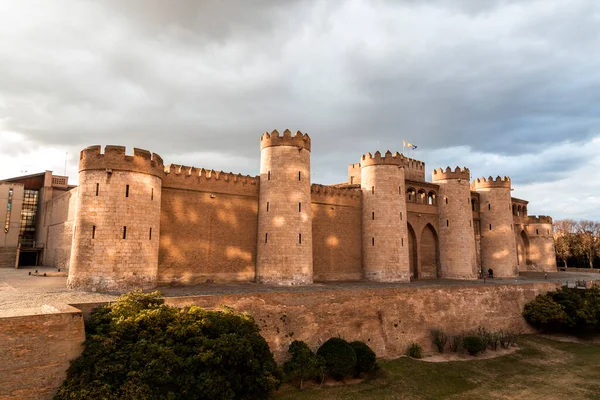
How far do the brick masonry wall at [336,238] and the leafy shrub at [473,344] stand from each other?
9946 millimetres

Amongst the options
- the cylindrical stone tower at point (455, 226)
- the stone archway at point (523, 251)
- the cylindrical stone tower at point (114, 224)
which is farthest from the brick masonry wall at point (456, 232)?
the cylindrical stone tower at point (114, 224)

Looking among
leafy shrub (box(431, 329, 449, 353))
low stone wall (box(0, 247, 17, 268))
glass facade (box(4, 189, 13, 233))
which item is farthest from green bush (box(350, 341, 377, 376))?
glass facade (box(4, 189, 13, 233))

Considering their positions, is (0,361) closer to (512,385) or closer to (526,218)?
(512,385)

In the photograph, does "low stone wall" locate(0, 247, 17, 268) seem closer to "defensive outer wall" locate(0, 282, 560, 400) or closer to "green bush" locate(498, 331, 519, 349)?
"defensive outer wall" locate(0, 282, 560, 400)

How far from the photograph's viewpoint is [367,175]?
109 feet

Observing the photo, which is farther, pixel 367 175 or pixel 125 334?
pixel 367 175

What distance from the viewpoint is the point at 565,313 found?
28531mm

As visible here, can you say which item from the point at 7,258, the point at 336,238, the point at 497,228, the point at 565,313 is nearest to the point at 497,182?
the point at 497,228

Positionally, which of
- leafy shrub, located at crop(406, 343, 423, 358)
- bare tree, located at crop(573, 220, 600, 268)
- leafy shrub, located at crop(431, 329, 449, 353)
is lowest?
leafy shrub, located at crop(406, 343, 423, 358)

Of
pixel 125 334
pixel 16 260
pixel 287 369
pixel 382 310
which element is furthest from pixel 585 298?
pixel 16 260

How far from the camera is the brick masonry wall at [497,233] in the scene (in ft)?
133

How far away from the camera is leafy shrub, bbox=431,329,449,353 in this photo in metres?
23.8

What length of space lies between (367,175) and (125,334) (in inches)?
940

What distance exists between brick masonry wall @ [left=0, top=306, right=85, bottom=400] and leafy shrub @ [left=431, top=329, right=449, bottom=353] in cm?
1959
